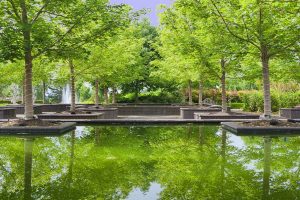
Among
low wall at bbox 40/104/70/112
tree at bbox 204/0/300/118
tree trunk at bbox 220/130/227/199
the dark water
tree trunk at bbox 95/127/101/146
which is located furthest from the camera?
low wall at bbox 40/104/70/112

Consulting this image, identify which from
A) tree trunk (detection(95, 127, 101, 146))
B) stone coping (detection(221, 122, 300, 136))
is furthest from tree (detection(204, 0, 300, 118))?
tree trunk (detection(95, 127, 101, 146))

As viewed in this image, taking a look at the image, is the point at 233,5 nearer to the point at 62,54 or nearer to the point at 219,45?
the point at 219,45

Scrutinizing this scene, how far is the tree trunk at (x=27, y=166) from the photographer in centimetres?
649

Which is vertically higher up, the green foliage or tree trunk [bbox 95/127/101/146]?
the green foliage

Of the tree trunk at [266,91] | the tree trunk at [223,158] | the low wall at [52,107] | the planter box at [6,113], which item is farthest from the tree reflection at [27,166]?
the low wall at [52,107]

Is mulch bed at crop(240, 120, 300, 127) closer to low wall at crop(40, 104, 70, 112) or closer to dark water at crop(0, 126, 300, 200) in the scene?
dark water at crop(0, 126, 300, 200)

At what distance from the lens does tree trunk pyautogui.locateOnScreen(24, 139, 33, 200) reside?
6492 mm

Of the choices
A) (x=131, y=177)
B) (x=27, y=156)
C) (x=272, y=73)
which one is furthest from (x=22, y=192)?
(x=272, y=73)

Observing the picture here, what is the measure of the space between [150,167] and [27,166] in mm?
2811

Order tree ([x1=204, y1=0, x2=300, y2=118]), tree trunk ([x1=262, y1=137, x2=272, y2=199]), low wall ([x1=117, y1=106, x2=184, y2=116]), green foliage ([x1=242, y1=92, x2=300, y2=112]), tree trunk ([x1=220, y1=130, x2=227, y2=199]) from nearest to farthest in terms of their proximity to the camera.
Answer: tree trunk ([x1=262, y1=137, x2=272, y2=199]) → tree trunk ([x1=220, y1=130, x2=227, y2=199]) → tree ([x1=204, y1=0, x2=300, y2=118]) → green foliage ([x1=242, y1=92, x2=300, y2=112]) → low wall ([x1=117, y1=106, x2=184, y2=116])

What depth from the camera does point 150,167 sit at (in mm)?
8516

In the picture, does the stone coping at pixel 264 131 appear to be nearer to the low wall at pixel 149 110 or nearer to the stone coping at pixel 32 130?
the stone coping at pixel 32 130

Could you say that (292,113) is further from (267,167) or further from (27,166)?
(27,166)

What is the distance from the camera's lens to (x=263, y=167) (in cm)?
858
